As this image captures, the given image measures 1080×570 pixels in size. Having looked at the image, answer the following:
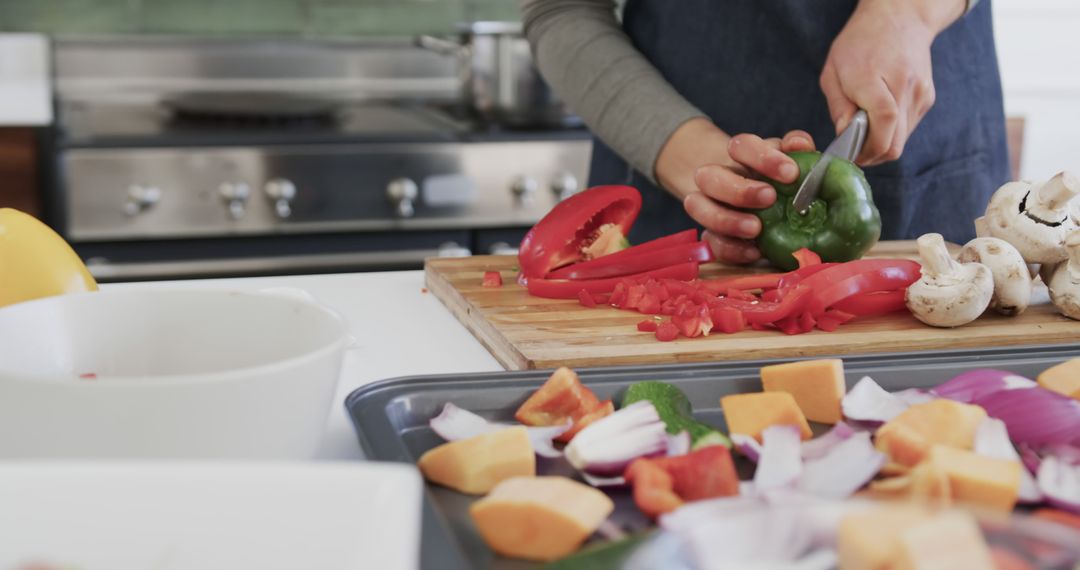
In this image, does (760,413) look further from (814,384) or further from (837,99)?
(837,99)

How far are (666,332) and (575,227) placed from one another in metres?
0.32

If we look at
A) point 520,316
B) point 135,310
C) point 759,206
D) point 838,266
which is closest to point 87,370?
point 135,310

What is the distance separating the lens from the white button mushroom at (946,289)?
44.7 inches

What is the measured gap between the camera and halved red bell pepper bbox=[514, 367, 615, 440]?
0.85m

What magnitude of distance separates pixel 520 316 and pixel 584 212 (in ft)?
0.88

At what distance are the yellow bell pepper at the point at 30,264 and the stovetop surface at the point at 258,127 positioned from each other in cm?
173

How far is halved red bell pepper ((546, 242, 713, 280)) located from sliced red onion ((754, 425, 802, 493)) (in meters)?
0.55

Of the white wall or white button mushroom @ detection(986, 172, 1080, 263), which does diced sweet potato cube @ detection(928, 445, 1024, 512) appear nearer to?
white button mushroom @ detection(986, 172, 1080, 263)

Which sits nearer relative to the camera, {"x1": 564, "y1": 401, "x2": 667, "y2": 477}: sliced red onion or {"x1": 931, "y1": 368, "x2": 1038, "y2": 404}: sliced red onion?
{"x1": 564, "y1": 401, "x2": 667, "y2": 477}: sliced red onion

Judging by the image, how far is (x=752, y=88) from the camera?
1797 millimetres

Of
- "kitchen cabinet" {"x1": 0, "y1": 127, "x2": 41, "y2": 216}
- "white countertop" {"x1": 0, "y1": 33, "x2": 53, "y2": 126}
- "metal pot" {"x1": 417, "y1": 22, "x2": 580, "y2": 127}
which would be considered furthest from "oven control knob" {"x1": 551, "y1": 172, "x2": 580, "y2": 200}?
"white countertop" {"x1": 0, "y1": 33, "x2": 53, "y2": 126}

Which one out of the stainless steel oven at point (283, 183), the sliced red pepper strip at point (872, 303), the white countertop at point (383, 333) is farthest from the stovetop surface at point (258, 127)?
the sliced red pepper strip at point (872, 303)

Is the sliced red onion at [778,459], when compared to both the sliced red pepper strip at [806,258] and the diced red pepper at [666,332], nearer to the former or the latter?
the diced red pepper at [666,332]

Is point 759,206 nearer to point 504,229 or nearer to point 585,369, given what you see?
A: point 585,369
